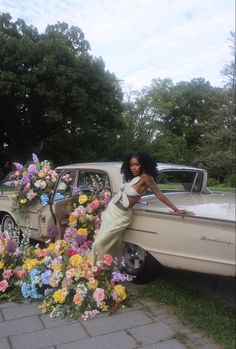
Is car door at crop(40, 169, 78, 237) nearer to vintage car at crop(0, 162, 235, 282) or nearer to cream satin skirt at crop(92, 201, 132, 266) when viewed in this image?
vintage car at crop(0, 162, 235, 282)

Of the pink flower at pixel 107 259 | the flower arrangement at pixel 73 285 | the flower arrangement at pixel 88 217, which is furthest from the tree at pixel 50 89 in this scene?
the pink flower at pixel 107 259

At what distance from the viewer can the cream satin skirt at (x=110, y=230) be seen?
14.9 feet

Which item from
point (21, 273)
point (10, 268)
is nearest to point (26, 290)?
point (21, 273)

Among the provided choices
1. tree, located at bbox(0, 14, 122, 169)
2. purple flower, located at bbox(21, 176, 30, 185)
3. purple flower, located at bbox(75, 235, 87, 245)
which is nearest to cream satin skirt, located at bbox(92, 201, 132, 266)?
purple flower, located at bbox(75, 235, 87, 245)

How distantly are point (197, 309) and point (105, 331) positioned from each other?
99cm

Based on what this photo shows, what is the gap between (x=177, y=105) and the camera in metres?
52.6

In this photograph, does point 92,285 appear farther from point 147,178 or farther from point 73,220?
point 147,178

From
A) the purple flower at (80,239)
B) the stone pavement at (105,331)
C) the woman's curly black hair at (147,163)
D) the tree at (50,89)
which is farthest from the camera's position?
the tree at (50,89)

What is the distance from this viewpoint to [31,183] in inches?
249

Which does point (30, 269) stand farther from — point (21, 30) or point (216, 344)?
point (21, 30)

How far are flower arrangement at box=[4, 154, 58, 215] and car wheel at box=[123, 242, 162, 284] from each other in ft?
5.17

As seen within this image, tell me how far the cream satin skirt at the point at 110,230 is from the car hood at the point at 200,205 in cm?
22

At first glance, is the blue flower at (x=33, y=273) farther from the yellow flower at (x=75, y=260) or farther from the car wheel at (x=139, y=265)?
Answer: the car wheel at (x=139, y=265)

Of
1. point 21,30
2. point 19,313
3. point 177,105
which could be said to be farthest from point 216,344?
point 177,105
